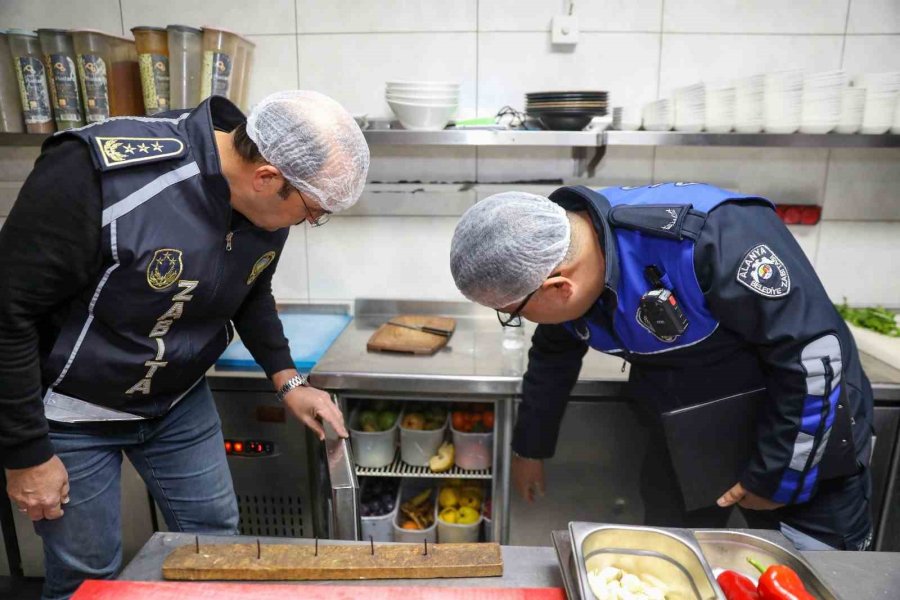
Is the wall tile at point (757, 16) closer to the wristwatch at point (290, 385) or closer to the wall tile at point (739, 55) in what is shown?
the wall tile at point (739, 55)

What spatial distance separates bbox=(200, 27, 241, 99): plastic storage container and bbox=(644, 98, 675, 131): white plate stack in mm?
1236

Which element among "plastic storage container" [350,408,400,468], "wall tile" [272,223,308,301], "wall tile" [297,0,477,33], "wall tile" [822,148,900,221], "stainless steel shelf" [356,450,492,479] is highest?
"wall tile" [297,0,477,33]

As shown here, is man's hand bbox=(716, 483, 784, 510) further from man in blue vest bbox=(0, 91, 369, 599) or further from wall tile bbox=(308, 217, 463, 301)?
wall tile bbox=(308, 217, 463, 301)

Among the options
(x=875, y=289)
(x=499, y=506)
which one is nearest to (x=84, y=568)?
(x=499, y=506)

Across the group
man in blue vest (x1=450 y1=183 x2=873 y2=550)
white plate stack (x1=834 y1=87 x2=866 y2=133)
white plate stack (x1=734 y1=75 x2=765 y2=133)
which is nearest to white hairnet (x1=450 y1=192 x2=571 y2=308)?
man in blue vest (x1=450 y1=183 x2=873 y2=550)

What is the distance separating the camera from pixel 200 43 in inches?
65.9

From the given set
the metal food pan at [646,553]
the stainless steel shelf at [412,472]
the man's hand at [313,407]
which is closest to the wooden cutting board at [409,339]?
the stainless steel shelf at [412,472]

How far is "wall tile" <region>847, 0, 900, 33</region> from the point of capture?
1875 millimetres

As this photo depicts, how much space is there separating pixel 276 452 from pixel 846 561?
4.51ft

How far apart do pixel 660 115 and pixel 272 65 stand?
4.15 ft

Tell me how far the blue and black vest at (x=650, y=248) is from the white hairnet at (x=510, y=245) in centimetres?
10

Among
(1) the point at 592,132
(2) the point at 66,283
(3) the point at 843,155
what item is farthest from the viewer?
(3) the point at 843,155

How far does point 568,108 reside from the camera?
1.60 m

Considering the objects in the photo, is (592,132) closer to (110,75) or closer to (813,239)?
(813,239)
